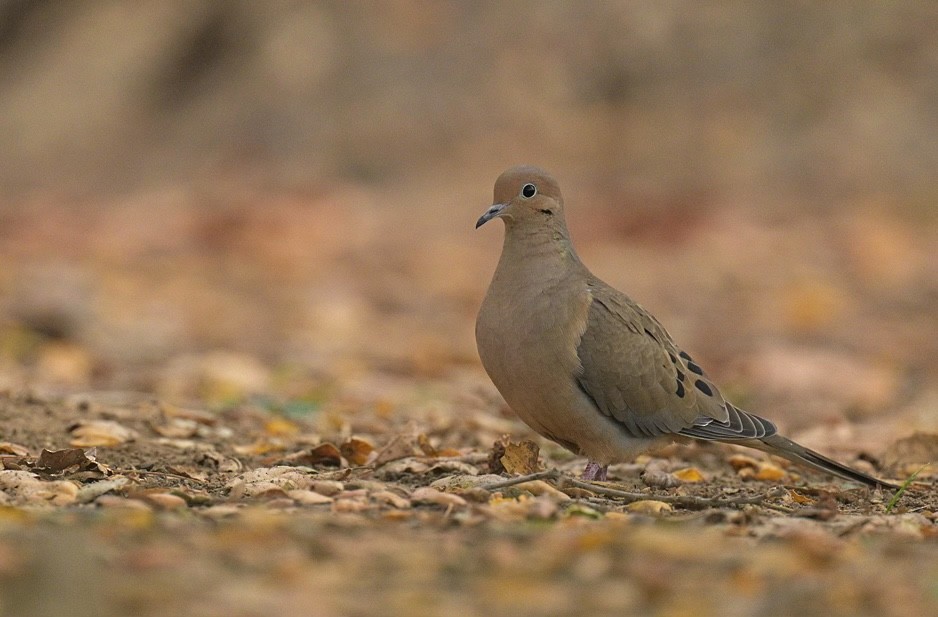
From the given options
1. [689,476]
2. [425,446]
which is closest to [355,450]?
[425,446]

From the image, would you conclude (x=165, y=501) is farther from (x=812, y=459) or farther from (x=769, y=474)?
(x=769, y=474)

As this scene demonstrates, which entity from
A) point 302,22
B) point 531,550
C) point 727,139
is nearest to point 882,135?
point 727,139

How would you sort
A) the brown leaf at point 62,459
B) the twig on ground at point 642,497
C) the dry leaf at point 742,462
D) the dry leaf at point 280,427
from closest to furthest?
the twig on ground at point 642,497 < the brown leaf at point 62,459 < the dry leaf at point 742,462 < the dry leaf at point 280,427

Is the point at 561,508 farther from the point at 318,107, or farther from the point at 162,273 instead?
the point at 318,107

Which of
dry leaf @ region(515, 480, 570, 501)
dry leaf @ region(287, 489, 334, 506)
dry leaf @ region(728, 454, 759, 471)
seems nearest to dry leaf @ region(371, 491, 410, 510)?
dry leaf @ region(287, 489, 334, 506)

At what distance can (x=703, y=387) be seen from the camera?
554cm

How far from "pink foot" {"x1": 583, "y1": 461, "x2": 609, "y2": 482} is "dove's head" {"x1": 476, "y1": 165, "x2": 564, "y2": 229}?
2.96 ft

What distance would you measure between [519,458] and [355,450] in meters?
0.73

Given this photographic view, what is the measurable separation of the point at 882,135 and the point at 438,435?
31.6 ft

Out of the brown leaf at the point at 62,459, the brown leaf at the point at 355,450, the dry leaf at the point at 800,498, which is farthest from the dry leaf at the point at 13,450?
the dry leaf at the point at 800,498

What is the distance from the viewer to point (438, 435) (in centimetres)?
618

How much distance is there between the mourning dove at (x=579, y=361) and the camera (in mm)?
5020

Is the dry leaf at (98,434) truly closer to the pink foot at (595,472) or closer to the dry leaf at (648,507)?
the pink foot at (595,472)

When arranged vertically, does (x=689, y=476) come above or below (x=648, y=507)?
above
